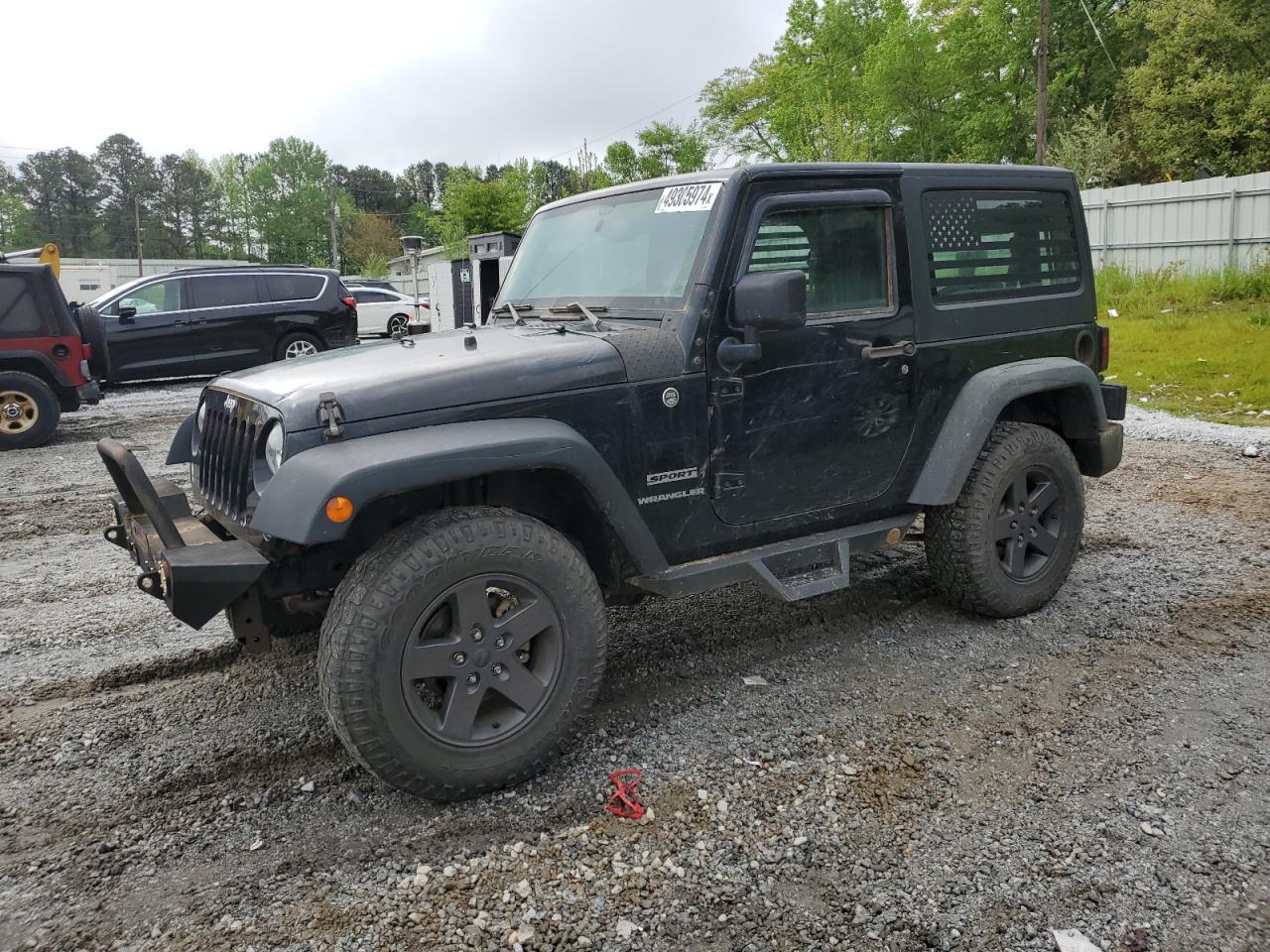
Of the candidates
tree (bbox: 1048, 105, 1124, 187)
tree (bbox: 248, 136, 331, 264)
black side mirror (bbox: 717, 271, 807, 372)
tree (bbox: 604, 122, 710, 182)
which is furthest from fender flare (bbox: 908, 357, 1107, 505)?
tree (bbox: 248, 136, 331, 264)

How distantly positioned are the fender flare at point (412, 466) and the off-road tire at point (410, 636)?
0.19 metres

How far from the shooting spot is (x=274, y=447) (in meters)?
3.08

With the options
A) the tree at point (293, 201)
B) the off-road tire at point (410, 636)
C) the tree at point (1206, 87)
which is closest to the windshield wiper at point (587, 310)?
the off-road tire at point (410, 636)

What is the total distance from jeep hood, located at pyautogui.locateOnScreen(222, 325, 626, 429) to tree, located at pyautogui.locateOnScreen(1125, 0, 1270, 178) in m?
32.4

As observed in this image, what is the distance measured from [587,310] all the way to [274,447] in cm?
134

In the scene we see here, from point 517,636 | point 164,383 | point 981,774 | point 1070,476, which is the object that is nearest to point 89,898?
point 517,636

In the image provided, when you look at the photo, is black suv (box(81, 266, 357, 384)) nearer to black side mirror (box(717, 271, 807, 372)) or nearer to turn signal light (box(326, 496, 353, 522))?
black side mirror (box(717, 271, 807, 372))

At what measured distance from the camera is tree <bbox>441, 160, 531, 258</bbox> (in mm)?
40062

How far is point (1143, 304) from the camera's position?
16.5 m

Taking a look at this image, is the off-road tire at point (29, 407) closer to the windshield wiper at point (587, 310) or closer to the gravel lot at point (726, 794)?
the gravel lot at point (726, 794)

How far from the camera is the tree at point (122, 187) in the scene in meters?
81.8

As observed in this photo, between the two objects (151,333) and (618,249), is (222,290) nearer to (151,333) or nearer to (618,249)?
(151,333)

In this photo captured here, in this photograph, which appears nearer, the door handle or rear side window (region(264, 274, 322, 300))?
the door handle

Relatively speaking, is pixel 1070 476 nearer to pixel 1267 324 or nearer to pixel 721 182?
pixel 721 182
